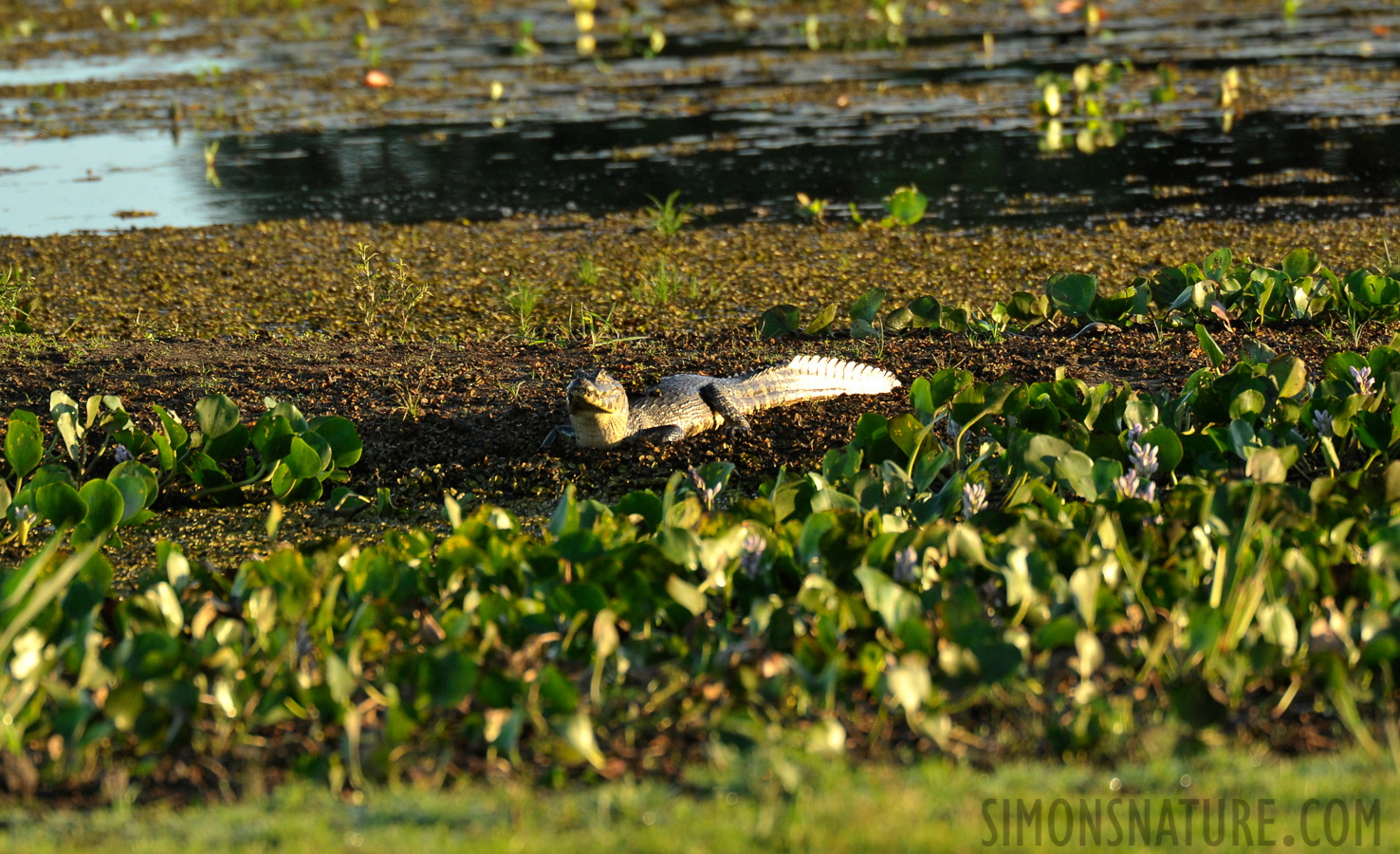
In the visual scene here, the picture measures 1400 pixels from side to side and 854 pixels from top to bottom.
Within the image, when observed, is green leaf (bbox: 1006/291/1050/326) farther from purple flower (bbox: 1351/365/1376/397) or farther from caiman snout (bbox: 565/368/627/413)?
caiman snout (bbox: 565/368/627/413)

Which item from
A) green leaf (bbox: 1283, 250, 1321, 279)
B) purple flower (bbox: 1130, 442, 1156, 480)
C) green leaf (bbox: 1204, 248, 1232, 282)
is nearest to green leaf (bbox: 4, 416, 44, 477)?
purple flower (bbox: 1130, 442, 1156, 480)

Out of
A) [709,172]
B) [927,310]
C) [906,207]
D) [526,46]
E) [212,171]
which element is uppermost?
[526,46]

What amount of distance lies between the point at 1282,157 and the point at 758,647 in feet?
29.0

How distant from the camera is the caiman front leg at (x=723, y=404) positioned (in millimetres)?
4840

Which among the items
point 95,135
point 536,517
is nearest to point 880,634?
point 536,517

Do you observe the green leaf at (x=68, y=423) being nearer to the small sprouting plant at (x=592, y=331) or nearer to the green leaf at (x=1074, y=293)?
the small sprouting plant at (x=592, y=331)

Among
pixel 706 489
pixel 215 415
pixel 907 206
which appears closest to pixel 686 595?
pixel 706 489

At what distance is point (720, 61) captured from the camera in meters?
16.1

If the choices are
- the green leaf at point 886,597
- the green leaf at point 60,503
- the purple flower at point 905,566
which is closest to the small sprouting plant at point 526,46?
the green leaf at point 60,503

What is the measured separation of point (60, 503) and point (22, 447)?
20.1 inches

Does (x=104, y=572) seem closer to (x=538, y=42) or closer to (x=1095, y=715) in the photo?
(x=1095, y=715)

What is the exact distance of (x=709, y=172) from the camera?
10148 mm

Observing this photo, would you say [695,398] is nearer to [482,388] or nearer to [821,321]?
[482,388]

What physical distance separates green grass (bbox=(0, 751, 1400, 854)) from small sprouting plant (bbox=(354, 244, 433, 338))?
3.88m
